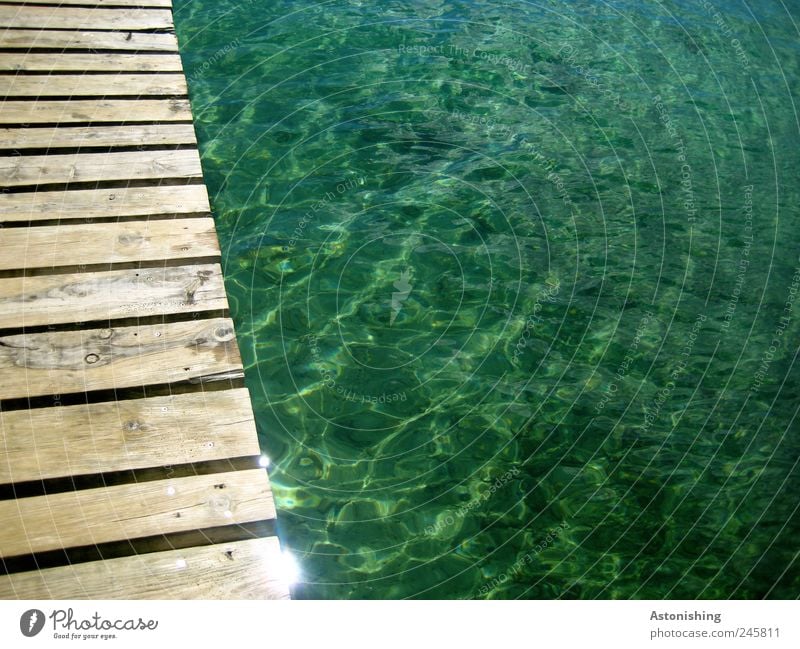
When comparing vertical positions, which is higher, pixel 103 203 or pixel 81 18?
pixel 81 18

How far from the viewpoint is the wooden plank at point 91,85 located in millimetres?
4840

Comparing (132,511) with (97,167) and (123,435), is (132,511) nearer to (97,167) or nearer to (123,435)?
(123,435)

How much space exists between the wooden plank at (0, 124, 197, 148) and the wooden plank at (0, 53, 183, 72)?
84 cm

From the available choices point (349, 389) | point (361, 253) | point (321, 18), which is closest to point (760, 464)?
point (349, 389)

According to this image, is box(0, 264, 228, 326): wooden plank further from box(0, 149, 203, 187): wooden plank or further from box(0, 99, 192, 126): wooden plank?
box(0, 99, 192, 126): wooden plank

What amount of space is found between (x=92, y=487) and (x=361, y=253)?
235 centimetres

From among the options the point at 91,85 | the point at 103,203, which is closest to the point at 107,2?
the point at 91,85

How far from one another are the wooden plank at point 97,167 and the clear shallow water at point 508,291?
450 mm

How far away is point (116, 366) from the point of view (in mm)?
3139

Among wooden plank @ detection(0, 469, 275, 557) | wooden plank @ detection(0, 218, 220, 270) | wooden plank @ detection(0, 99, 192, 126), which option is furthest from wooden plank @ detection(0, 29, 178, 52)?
wooden plank @ detection(0, 469, 275, 557)

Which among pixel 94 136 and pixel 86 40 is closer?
pixel 94 136

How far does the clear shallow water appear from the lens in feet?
10.6

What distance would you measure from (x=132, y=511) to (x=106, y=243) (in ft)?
5.59

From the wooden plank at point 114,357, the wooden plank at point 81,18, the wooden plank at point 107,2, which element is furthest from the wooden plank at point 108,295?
the wooden plank at point 107,2
